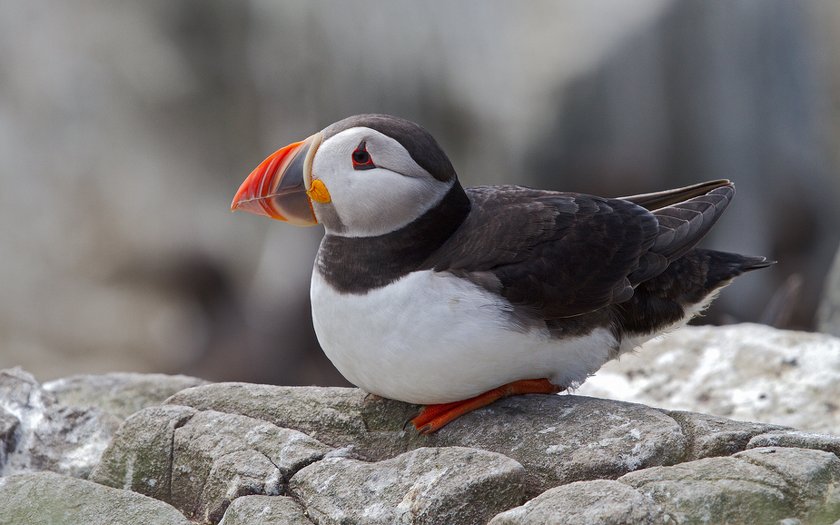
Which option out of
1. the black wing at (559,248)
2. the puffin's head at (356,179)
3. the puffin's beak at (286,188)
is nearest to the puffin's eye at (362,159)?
the puffin's head at (356,179)

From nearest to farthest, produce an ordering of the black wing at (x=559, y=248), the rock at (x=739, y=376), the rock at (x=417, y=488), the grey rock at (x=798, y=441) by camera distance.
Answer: the rock at (x=417, y=488) < the grey rock at (x=798, y=441) < the black wing at (x=559, y=248) < the rock at (x=739, y=376)

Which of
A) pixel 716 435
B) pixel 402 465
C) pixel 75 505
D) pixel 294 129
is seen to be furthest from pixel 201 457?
pixel 294 129

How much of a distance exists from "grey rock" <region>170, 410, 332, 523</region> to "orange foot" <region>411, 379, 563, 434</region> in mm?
364

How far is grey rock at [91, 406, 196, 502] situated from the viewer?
3.68 metres

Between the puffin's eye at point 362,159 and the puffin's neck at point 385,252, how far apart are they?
25 centimetres

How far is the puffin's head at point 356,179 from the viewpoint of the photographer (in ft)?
11.4

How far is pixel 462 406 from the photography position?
3645 millimetres

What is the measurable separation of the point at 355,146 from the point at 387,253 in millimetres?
387

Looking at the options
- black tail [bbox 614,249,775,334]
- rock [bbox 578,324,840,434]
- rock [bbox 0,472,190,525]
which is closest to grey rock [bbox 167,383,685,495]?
black tail [bbox 614,249,775,334]

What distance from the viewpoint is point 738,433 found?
126 inches

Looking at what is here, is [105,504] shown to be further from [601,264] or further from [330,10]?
[330,10]

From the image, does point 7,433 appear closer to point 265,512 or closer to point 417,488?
point 265,512

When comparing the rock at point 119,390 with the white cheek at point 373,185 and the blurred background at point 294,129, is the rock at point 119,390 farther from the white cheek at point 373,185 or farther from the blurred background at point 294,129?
the blurred background at point 294,129

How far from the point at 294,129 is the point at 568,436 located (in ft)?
25.2
